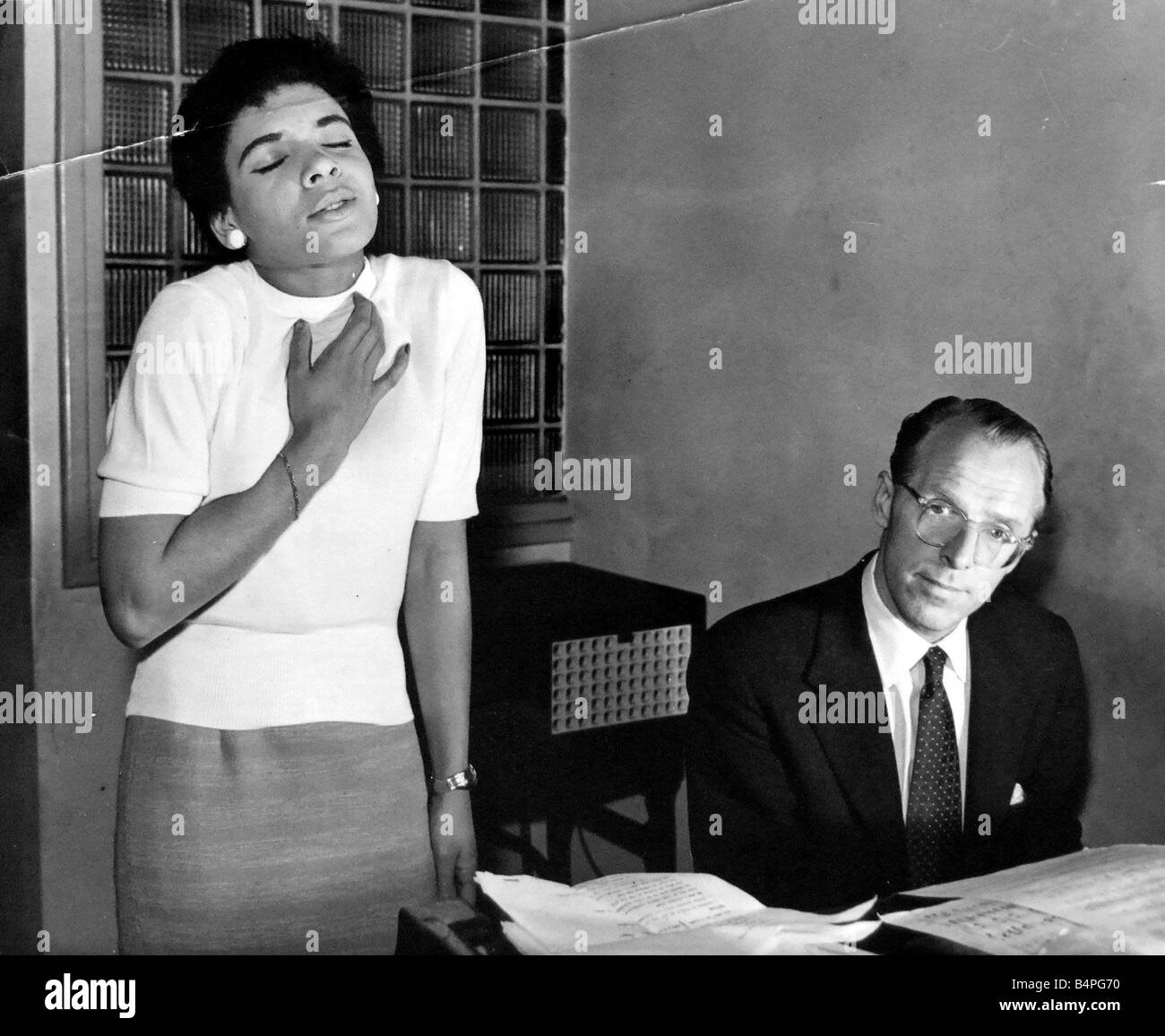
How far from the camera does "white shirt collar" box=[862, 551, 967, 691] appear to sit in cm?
143

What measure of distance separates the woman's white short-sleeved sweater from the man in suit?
42 centimetres

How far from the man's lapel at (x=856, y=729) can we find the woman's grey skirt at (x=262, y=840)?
518 mm

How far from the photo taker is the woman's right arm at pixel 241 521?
4.26ft

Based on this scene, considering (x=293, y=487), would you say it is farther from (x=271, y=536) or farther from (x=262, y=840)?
(x=262, y=840)

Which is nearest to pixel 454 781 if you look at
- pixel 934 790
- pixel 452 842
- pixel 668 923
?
pixel 452 842

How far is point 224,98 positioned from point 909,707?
3.51 feet

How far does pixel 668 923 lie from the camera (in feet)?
4.02

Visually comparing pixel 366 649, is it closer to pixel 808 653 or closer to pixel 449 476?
pixel 449 476

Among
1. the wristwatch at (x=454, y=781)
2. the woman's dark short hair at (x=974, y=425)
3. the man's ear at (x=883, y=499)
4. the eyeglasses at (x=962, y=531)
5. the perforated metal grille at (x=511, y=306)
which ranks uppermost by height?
the perforated metal grille at (x=511, y=306)

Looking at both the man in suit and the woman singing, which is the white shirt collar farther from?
the woman singing

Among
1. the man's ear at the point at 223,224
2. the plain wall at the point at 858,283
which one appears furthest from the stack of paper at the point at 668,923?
the man's ear at the point at 223,224

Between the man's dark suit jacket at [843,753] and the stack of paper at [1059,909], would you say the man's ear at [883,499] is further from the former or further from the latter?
the stack of paper at [1059,909]

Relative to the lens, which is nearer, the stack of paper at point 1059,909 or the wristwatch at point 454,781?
the stack of paper at point 1059,909
